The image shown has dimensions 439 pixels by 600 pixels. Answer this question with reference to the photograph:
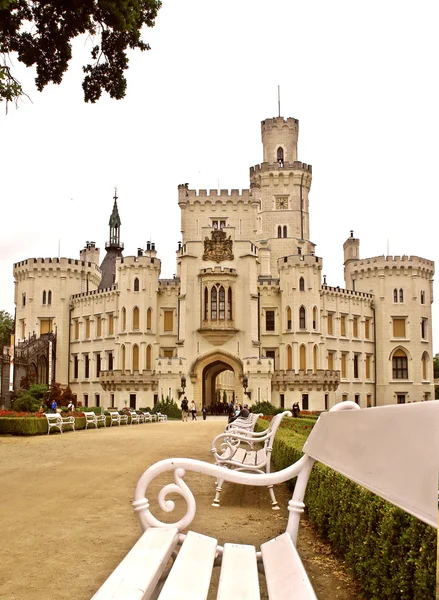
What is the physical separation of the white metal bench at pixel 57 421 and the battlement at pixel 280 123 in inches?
1782

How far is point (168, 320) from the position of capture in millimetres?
54531

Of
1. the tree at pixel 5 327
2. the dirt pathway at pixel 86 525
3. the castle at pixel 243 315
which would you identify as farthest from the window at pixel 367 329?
the dirt pathway at pixel 86 525

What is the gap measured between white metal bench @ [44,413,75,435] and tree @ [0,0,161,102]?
14.0m

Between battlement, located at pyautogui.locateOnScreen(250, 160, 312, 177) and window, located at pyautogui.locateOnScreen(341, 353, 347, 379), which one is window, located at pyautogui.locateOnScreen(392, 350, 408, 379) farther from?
battlement, located at pyautogui.locateOnScreen(250, 160, 312, 177)

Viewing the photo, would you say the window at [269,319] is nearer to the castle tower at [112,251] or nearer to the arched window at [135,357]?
the arched window at [135,357]

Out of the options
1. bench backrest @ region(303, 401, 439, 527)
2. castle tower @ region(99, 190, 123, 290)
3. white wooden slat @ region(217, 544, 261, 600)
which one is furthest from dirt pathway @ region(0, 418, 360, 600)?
castle tower @ region(99, 190, 123, 290)

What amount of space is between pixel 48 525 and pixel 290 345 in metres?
46.4

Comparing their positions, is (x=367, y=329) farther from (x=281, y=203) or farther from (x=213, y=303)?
(x=213, y=303)

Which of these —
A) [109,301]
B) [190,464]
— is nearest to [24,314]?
[109,301]

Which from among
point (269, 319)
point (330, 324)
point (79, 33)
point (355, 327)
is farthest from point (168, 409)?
point (79, 33)

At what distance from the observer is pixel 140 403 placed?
51.2 metres

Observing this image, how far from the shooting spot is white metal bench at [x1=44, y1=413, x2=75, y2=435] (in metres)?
23.1

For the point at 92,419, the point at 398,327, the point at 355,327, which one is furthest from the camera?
the point at 398,327

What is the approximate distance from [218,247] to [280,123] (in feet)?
59.8
